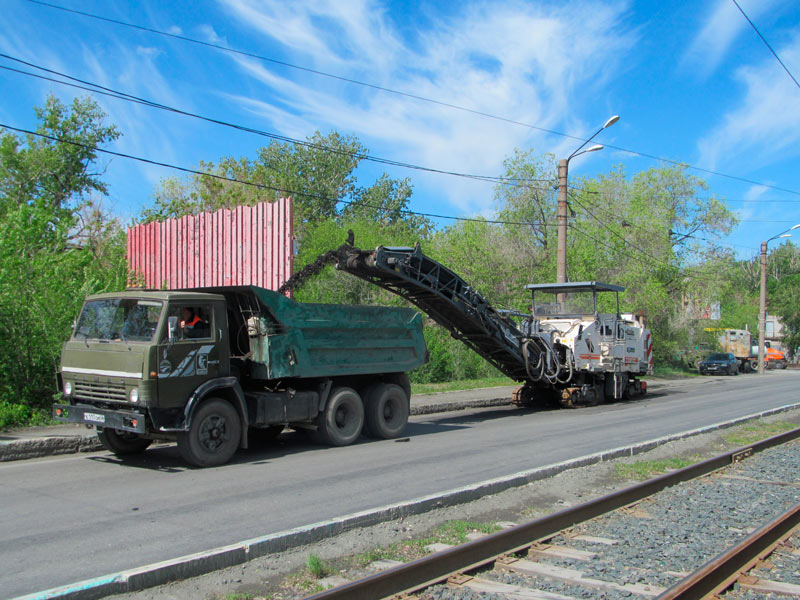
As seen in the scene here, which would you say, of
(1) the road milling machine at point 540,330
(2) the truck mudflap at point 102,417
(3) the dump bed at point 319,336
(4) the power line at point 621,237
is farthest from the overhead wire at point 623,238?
(2) the truck mudflap at point 102,417

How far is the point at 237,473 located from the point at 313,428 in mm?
2198

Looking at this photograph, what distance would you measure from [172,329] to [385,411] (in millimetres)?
4461

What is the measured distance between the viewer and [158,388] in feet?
28.0

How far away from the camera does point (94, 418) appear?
29.0ft

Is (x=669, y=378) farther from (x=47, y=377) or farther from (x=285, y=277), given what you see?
(x=47, y=377)

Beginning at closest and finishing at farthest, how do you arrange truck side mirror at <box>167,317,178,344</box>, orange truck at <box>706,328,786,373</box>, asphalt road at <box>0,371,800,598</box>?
1. asphalt road at <box>0,371,800,598</box>
2. truck side mirror at <box>167,317,178,344</box>
3. orange truck at <box>706,328,786,373</box>

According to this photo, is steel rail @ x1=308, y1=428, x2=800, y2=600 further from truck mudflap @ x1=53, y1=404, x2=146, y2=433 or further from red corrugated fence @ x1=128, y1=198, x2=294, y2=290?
red corrugated fence @ x1=128, y1=198, x2=294, y2=290

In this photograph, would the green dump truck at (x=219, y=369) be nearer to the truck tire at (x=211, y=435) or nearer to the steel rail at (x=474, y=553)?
the truck tire at (x=211, y=435)

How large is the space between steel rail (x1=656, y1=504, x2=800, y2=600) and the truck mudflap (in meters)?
6.25

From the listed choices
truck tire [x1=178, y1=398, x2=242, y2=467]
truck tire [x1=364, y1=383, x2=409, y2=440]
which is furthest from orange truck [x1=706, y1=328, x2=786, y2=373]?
truck tire [x1=178, y1=398, x2=242, y2=467]

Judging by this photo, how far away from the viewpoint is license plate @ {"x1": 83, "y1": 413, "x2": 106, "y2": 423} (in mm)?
8755

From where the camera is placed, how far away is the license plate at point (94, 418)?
28.7ft

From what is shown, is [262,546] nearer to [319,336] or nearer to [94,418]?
[94,418]

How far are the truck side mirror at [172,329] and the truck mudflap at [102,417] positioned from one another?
1.01 metres
